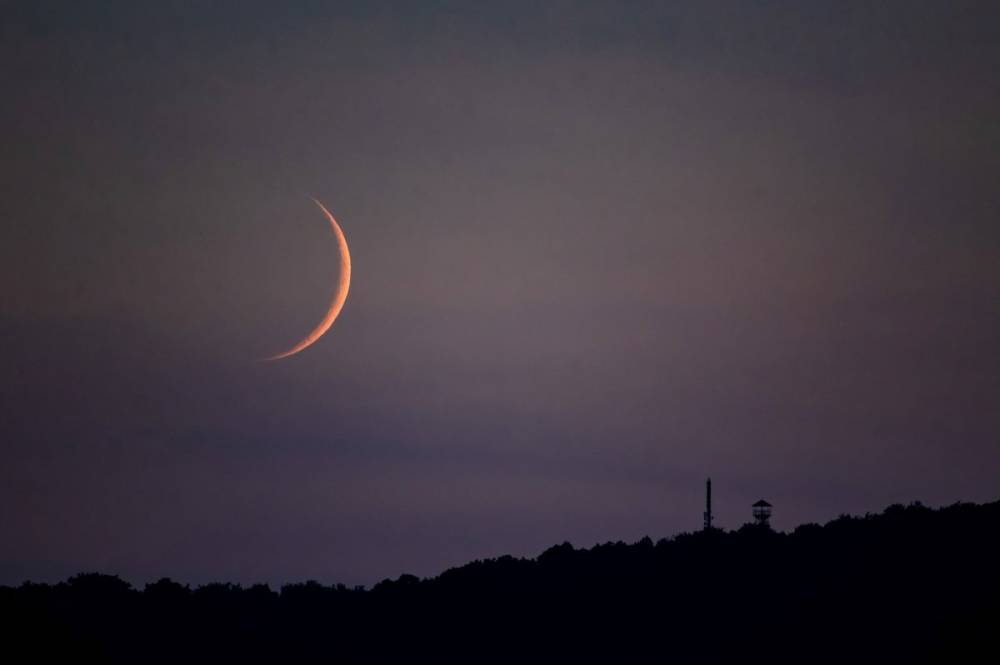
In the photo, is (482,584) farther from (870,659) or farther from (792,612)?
(870,659)

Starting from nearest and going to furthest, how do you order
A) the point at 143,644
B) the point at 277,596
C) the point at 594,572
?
the point at 143,644
the point at 594,572
the point at 277,596

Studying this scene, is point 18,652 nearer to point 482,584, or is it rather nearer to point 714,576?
point 482,584

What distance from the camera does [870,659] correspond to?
70562mm

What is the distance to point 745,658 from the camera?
7738 centimetres

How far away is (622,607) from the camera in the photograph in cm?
8862

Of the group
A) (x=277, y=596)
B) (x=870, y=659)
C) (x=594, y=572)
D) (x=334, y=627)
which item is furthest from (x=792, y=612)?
(x=277, y=596)

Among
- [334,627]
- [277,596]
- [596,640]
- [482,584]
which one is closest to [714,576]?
[596,640]

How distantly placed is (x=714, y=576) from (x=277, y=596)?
3019cm

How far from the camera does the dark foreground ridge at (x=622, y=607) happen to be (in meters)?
73.8

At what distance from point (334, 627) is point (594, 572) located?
16.0 m

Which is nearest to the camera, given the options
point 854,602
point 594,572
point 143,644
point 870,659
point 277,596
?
point 870,659

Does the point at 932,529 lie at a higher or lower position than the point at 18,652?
higher

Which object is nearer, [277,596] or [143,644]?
[143,644]

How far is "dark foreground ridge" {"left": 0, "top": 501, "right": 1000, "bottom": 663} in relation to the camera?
242 feet
